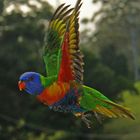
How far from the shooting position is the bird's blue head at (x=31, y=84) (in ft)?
4.49

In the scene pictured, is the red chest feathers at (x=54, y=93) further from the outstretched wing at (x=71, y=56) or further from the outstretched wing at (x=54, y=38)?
the outstretched wing at (x=54, y=38)

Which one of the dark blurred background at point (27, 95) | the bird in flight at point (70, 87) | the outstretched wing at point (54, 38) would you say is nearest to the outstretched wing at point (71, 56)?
the bird in flight at point (70, 87)

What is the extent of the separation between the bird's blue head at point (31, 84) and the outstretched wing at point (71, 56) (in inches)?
2.8

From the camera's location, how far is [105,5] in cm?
3222

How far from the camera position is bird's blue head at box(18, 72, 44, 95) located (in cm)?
137

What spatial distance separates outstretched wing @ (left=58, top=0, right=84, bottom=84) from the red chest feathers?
0.08 feet

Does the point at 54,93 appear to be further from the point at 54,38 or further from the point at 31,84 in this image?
the point at 54,38

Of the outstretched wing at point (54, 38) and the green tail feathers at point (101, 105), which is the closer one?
the green tail feathers at point (101, 105)

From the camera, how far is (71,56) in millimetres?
1440

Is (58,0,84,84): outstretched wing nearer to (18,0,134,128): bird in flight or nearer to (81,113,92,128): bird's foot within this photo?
(18,0,134,128): bird in flight

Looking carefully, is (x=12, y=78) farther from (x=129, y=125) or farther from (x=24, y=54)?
(x=129, y=125)

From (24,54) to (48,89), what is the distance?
1409 centimetres

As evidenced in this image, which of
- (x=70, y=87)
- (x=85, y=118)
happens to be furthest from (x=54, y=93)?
(x=85, y=118)

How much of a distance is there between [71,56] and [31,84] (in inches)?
6.0
